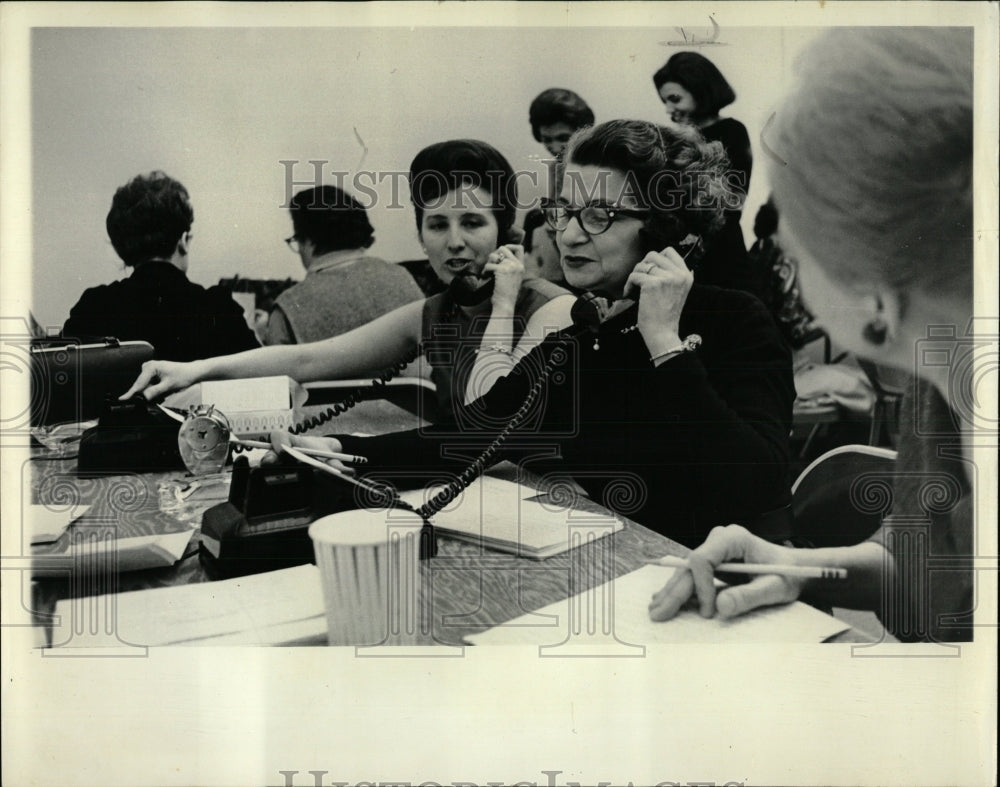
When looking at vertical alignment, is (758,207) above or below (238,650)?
above

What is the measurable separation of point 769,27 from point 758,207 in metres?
0.50

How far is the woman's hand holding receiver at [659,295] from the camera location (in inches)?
83.3

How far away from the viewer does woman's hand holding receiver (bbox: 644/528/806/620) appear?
2080mm

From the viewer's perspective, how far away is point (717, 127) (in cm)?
215

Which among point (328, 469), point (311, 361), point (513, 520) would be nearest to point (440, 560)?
point (513, 520)

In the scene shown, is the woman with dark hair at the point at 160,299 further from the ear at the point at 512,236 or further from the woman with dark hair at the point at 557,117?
the woman with dark hair at the point at 557,117

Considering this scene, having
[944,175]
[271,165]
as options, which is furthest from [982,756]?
[271,165]

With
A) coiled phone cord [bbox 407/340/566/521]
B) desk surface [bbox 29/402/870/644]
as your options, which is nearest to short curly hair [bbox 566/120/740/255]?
coiled phone cord [bbox 407/340/566/521]

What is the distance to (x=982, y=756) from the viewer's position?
2.21 m

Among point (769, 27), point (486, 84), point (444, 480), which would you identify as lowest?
point (444, 480)

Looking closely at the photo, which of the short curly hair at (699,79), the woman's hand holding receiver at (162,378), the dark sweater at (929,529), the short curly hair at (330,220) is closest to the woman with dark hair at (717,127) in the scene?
the short curly hair at (699,79)

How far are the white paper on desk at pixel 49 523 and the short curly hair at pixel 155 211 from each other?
2.36 ft

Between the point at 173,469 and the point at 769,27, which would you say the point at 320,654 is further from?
the point at 769,27

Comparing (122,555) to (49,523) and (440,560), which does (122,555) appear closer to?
(49,523)
